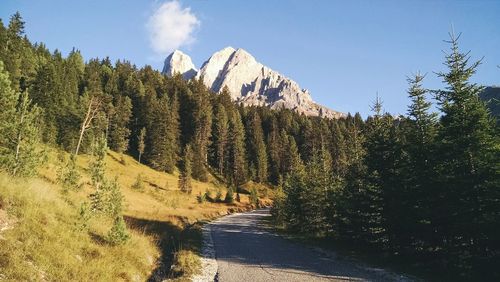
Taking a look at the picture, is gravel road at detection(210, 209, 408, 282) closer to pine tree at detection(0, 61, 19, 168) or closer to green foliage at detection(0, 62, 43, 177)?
green foliage at detection(0, 62, 43, 177)

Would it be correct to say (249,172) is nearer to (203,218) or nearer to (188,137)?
(188,137)

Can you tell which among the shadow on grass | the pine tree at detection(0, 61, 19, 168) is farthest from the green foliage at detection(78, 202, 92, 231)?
the pine tree at detection(0, 61, 19, 168)

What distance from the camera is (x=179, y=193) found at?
6675cm

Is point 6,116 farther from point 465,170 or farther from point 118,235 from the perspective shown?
point 465,170

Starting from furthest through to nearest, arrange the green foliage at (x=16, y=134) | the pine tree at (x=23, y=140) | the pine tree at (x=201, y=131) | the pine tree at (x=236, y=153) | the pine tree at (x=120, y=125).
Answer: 1. the pine tree at (x=236, y=153)
2. the pine tree at (x=201, y=131)
3. the pine tree at (x=120, y=125)
4. the pine tree at (x=23, y=140)
5. the green foliage at (x=16, y=134)

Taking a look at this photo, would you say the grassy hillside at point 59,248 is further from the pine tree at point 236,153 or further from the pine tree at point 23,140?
the pine tree at point 236,153

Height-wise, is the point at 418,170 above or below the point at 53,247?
above

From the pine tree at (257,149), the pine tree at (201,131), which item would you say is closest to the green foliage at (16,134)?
the pine tree at (201,131)

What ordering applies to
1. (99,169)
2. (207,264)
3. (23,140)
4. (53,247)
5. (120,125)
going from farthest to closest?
(120,125)
(99,169)
(23,140)
(207,264)
(53,247)

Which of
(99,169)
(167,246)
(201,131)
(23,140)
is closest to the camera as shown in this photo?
(23,140)

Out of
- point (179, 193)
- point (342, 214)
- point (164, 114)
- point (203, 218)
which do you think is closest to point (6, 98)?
point (342, 214)

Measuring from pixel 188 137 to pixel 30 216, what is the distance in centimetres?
9594

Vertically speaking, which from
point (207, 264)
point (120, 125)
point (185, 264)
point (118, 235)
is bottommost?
point (207, 264)

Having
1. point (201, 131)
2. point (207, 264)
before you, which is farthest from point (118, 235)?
point (201, 131)
